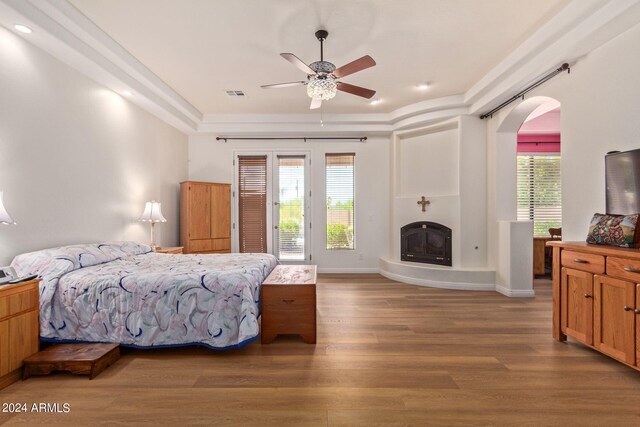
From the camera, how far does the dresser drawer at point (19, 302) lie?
2031 millimetres

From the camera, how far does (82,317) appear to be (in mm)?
2455

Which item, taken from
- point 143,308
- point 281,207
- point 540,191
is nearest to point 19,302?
point 143,308

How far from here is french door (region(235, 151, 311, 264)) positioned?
600 cm

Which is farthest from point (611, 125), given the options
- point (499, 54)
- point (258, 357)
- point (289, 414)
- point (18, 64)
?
point (18, 64)

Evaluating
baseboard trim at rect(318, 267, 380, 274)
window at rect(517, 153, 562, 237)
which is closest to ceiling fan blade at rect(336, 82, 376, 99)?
baseboard trim at rect(318, 267, 380, 274)

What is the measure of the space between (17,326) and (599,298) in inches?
172

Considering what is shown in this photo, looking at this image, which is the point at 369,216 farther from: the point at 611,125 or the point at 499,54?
the point at 611,125

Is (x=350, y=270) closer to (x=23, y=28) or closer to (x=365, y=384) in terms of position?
(x=365, y=384)

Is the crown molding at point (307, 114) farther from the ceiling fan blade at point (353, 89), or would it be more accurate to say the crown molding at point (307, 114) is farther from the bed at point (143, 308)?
the bed at point (143, 308)

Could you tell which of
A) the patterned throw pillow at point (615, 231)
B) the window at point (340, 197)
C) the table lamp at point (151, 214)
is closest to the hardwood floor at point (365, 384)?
the patterned throw pillow at point (615, 231)

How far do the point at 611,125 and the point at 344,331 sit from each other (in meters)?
3.11

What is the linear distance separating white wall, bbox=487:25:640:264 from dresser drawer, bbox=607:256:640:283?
793 mm

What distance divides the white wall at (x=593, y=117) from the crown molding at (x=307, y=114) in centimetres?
17

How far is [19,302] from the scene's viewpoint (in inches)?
84.7
